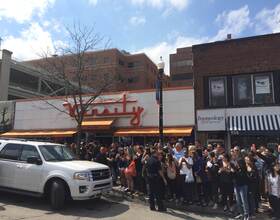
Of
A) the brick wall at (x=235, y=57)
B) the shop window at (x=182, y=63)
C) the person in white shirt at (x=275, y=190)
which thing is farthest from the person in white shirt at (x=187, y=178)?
the shop window at (x=182, y=63)

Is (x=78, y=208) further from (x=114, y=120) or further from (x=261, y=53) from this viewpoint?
(x=261, y=53)

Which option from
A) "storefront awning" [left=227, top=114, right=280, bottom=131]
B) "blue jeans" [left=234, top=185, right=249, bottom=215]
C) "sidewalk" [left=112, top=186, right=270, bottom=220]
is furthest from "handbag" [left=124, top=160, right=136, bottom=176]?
"storefront awning" [left=227, top=114, right=280, bottom=131]

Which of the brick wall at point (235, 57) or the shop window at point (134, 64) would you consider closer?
the brick wall at point (235, 57)

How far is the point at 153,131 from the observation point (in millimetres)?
18469

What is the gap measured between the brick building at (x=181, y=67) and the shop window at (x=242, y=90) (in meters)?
50.7

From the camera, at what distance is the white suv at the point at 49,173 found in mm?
9305

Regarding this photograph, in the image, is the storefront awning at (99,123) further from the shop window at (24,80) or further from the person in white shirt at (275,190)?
the shop window at (24,80)

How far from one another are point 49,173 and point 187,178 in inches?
164

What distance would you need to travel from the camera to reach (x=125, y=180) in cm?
1216

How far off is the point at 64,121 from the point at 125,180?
10.8 metres

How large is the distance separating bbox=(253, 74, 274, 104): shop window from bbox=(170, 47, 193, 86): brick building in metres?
51.0

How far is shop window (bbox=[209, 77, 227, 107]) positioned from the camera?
57.9ft

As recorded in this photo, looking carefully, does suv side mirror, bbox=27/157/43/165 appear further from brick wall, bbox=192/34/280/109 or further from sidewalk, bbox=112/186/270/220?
brick wall, bbox=192/34/280/109

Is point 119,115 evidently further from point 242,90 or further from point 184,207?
point 184,207
